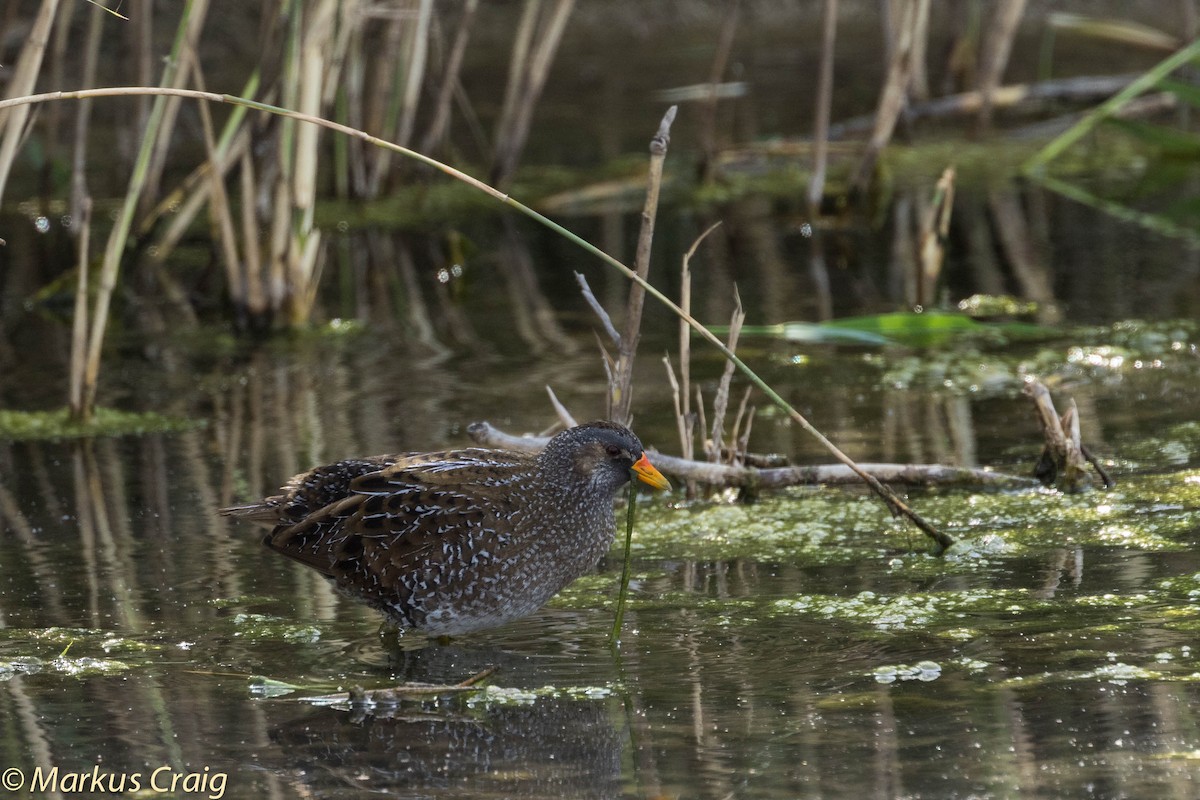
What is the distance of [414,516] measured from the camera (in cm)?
428

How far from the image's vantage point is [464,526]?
13.9ft

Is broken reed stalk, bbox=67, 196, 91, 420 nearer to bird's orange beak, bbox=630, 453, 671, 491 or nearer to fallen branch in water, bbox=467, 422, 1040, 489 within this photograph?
fallen branch in water, bbox=467, 422, 1040, 489

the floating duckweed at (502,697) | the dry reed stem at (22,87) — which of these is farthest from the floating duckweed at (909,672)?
the dry reed stem at (22,87)

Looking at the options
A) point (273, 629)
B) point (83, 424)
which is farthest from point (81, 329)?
point (273, 629)

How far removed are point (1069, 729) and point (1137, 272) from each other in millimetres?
5470

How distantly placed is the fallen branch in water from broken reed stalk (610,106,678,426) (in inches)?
8.7

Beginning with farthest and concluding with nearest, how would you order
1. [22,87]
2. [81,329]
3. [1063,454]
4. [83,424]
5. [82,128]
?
[82,128]
[83,424]
[81,329]
[22,87]
[1063,454]

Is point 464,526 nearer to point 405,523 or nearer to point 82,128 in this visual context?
point 405,523

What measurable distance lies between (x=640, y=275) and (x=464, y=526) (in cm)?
89

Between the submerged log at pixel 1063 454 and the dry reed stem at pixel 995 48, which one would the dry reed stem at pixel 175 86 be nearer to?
the submerged log at pixel 1063 454

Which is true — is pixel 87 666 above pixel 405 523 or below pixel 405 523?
below

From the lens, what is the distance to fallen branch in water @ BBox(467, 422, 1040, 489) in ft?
16.7

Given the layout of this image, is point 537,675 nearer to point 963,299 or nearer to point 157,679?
point 157,679

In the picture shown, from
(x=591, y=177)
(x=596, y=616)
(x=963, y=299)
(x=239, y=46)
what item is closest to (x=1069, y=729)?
(x=596, y=616)
